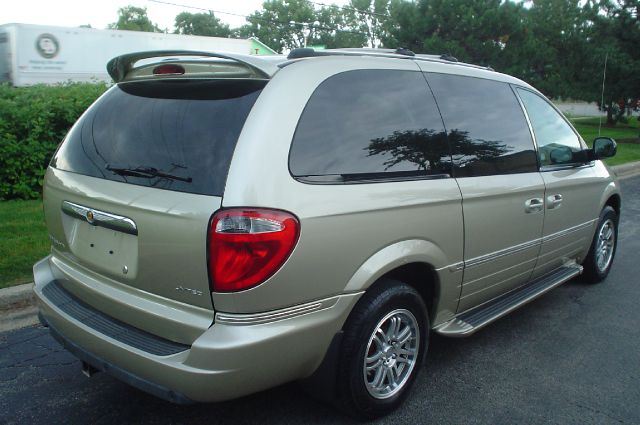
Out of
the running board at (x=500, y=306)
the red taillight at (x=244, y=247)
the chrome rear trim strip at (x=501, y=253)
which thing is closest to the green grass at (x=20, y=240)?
the red taillight at (x=244, y=247)

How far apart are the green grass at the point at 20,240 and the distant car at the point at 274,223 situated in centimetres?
173

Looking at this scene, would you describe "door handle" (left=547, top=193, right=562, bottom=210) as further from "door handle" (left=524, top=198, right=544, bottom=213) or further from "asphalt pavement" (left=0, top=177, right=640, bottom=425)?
"asphalt pavement" (left=0, top=177, right=640, bottom=425)

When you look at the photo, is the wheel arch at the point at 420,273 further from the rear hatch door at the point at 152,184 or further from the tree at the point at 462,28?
the tree at the point at 462,28

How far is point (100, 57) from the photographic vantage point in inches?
789

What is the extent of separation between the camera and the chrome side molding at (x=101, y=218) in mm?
2395

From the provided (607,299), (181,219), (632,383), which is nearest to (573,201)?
(607,299)

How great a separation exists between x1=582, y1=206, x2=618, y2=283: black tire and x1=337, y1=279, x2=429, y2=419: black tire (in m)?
2.61

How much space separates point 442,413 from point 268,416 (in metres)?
0.92

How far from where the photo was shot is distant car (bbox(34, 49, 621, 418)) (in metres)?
2.21

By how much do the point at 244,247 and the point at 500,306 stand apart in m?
2.12

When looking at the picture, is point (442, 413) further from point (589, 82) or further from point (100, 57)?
point (589, 82)

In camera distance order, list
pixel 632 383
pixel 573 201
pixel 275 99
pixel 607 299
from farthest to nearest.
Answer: pixel 607 299, pixel 573 201, pixel 632 383, pixel 275 99

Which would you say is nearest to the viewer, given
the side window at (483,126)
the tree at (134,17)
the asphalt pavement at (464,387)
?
the asphalt pavement at (464,387)

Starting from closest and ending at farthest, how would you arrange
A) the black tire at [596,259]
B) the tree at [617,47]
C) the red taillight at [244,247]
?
1. the red taillight at [244,247]
2. the black tire at [596,259]
3. the tree at [617,47]
